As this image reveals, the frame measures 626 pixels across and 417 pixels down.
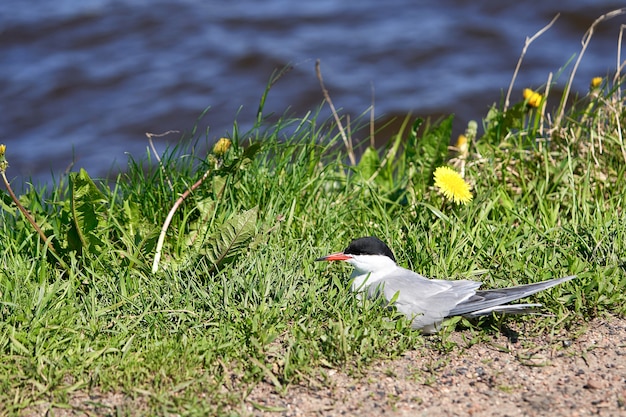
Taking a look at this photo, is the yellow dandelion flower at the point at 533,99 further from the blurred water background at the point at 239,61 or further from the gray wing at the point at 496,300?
the blurred water background at the point at 239,61

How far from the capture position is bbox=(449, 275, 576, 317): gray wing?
326 centimetres

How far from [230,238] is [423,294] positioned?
87 centimetres

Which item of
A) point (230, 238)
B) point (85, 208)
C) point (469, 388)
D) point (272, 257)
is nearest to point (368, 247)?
point (272, 257)

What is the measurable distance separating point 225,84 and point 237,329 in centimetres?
565

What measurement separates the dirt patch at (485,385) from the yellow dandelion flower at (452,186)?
0.91 m

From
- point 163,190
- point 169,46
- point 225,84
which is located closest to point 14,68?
point 169,46

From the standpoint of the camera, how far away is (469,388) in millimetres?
3039

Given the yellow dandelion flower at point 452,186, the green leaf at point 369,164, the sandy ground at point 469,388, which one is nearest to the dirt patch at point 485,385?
the sandy ground at point 469,388

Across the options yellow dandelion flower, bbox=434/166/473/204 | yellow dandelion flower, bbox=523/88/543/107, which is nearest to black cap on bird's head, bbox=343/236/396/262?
yellow dandelion flower, bbox=434/166/473/204

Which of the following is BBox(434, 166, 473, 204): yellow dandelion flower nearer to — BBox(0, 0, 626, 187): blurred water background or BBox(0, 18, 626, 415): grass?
BBox(0, 18, 626, 415): grass

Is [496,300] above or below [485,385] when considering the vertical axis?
above

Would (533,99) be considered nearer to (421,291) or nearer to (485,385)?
(421,291)

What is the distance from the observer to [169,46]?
922 centimetres

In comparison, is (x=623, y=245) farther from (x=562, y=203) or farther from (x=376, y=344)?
(x=376, y=344)
